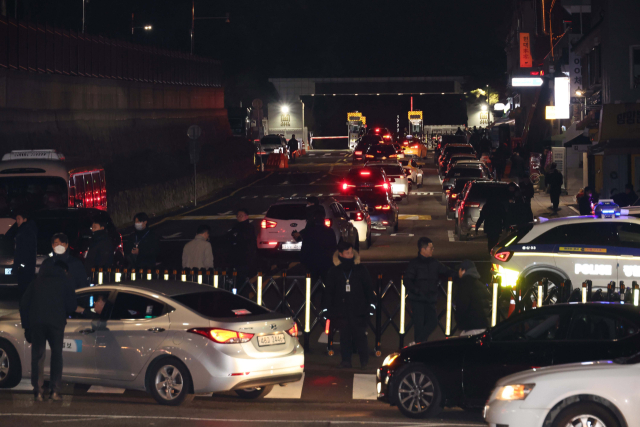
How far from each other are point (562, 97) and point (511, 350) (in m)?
34.4

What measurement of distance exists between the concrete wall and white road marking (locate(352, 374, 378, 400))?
17919mm

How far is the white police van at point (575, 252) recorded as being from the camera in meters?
13.3

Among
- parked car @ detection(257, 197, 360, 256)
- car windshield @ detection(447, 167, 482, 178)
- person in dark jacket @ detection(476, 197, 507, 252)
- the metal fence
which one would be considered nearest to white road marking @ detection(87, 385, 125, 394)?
parked car @ detection(257, 197, 360, 256)

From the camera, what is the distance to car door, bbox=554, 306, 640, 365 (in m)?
7.43

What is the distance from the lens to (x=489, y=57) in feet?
366

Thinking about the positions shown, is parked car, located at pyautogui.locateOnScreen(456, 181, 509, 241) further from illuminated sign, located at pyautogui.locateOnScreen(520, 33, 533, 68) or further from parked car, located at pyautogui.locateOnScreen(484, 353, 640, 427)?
illuminated sign, located at pyautogui.locateOnScreen(520, 33, 533, 68)

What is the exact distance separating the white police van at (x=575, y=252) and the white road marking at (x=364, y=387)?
11.8 feet

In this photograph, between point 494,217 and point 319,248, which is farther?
point 494,217

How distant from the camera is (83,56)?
128 feet

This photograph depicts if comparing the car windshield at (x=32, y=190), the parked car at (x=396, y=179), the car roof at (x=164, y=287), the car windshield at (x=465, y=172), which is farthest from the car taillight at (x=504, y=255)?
the parked car at (x=396, y=179)

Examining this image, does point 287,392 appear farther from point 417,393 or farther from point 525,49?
point 525,49

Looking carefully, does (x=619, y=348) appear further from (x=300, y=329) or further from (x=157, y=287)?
(x=300, y=329)

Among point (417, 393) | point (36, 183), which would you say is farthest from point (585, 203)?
point (417, 393)

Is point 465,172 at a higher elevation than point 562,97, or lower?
lower
